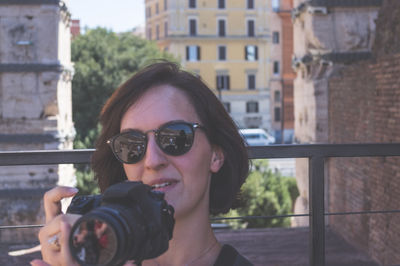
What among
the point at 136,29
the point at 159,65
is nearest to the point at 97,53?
the point at 159,65

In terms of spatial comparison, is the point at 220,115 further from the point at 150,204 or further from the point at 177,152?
the point at 150,204

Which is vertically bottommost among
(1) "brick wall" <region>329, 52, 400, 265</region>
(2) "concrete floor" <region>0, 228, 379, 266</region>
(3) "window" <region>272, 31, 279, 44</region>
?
(2) "concrete floor" <region>0, 228, 379, 266</region>

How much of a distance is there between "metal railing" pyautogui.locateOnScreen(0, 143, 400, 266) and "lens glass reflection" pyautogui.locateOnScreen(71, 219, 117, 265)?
1571 mm

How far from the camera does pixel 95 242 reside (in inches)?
40.9

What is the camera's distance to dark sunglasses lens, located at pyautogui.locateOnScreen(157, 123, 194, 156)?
1579 millimetres

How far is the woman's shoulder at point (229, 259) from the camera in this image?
1612 millimetres

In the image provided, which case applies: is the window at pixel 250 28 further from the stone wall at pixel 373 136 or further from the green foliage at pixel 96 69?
the stone wall at pixel 373 136

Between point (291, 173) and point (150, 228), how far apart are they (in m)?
29.2

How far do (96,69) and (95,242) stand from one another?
22.6 meters

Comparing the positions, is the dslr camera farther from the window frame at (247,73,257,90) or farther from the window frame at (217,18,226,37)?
the window frame at (247,73,257,90)

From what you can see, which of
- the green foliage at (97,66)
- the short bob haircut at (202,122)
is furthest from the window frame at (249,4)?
the short bob haircut at (202,122)

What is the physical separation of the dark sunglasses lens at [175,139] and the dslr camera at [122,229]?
0.35m

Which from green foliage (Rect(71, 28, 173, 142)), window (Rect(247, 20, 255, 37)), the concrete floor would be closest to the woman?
the concrete floor

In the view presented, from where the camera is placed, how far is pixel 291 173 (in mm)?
29906
